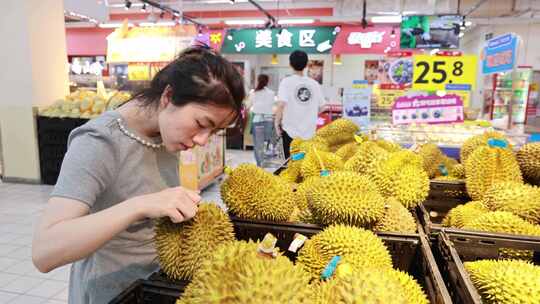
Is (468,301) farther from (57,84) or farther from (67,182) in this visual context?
(57,84)

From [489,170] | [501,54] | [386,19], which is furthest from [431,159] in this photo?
[386,19]

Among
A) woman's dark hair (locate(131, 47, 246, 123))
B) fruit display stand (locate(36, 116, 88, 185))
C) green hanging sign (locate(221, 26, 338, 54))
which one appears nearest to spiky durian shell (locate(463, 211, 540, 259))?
woman's dark hair (locate(131, 47, 246, 123))

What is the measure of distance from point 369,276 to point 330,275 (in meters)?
0.10

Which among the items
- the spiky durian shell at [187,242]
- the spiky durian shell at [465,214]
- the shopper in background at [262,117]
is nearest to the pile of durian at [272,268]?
the spiky durian shell at [187,242]

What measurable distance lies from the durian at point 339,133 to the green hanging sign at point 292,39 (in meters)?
6.44

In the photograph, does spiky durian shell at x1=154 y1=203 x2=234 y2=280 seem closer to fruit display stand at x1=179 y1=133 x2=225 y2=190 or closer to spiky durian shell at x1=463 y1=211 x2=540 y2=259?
spiky durian shell at x1=463 y1=211 x2=540 y2=259

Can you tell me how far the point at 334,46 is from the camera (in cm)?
845

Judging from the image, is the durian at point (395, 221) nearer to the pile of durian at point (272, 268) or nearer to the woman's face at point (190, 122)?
the pile of durian at point (272, 268)

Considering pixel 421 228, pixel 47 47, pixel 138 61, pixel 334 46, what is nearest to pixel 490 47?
pixel 334 46

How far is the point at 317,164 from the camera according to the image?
1637mm

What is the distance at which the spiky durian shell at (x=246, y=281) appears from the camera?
63 centimetres

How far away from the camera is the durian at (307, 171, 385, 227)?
106 cm

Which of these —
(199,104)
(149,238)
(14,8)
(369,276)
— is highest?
(14,8)

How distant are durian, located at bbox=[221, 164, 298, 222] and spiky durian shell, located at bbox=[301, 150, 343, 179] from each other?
1.29ft
